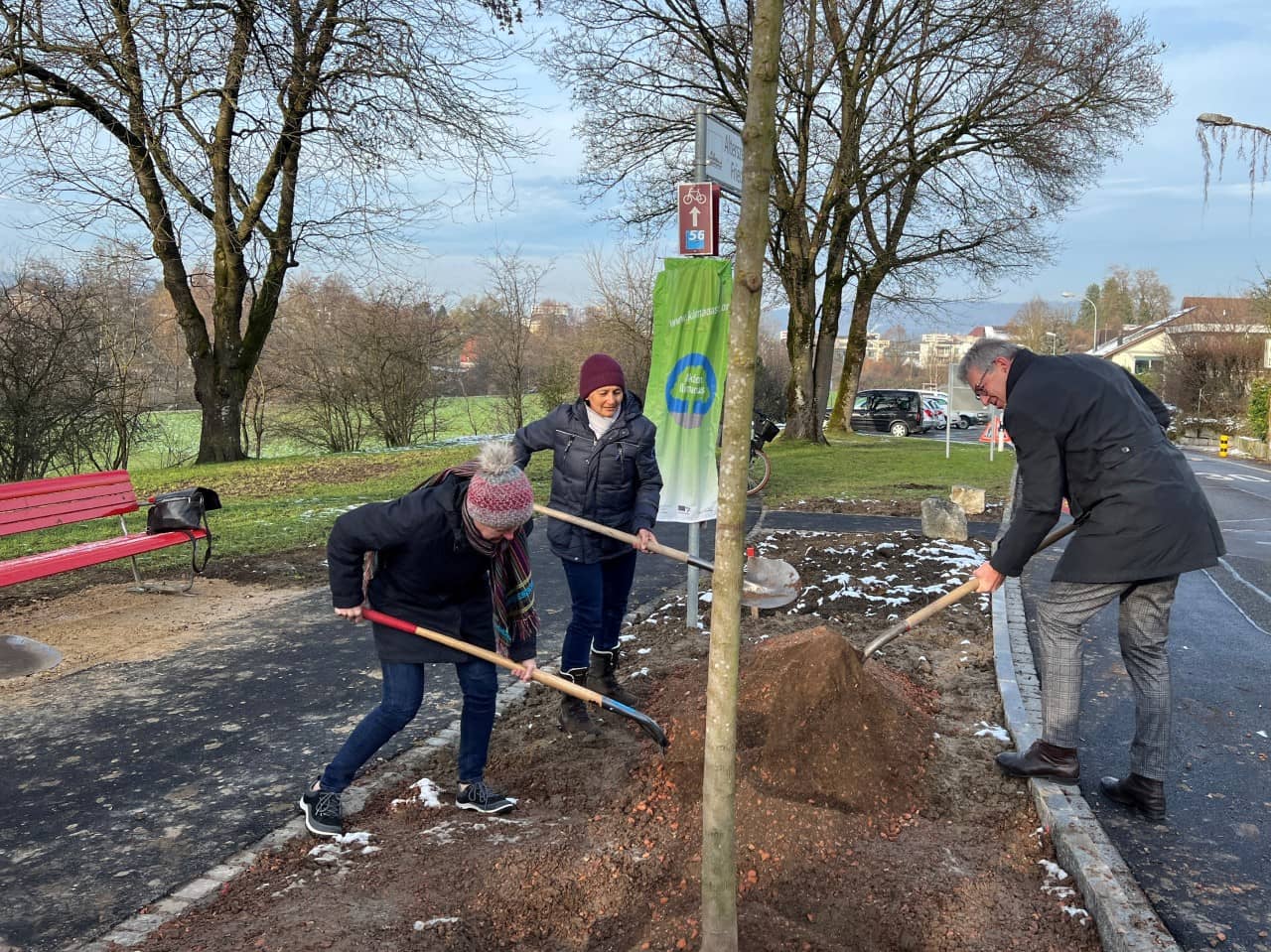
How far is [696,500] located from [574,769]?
7.88ft

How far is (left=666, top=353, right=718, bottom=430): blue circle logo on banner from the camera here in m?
5.72

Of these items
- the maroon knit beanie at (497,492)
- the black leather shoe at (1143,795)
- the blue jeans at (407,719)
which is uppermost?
the maroon knit beanie at (497,492)

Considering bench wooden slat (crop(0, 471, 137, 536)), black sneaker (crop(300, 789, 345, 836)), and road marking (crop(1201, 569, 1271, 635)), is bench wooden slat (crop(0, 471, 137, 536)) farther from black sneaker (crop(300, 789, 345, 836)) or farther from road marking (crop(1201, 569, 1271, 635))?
road marking (crop(1201, 569, 1271, 635))

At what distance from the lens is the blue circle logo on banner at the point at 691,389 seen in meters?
5.72

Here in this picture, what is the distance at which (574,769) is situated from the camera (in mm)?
3861

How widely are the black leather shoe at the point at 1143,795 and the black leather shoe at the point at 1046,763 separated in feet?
0.61

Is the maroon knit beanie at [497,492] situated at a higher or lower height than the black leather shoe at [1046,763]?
higher

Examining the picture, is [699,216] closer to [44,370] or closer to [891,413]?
[44,370]

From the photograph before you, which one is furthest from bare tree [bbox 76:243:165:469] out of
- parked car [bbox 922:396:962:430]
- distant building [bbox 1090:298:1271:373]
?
parked car [bbox 922:396:962:430]

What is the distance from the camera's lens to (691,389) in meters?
5.79

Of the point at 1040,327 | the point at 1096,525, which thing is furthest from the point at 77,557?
the point at 1040,327

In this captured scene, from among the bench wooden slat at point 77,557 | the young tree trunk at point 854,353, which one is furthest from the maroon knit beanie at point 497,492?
the young tree trunk at point 854,353

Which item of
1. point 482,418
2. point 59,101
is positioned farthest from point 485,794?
point 482,418

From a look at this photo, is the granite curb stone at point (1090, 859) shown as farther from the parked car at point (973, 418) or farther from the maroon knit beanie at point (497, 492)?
the parked car at point (973, 418)
